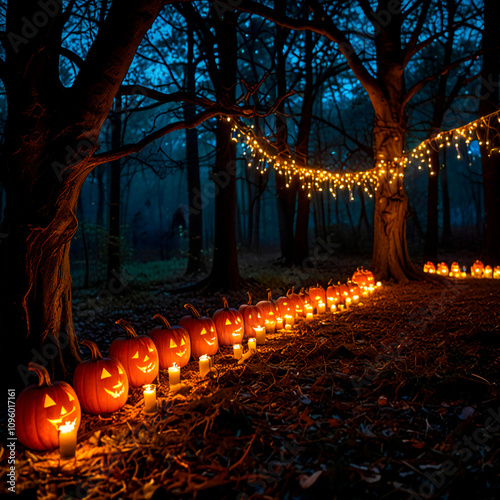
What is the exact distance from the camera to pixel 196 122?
419 cm

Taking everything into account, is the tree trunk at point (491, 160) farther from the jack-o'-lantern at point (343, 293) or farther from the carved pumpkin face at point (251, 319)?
the carved pumpkin face at point (251, 319)

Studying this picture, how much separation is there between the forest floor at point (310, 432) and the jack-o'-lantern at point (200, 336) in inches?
5.0

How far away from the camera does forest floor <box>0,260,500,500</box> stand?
1.91m

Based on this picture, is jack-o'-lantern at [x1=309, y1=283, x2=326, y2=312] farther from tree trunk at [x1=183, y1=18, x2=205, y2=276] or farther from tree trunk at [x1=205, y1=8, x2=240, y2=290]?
tree trunk at [x1=183, y1=18, x2=205, y2=276]

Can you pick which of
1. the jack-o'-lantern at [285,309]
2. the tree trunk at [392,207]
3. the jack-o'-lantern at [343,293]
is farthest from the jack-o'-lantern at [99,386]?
the tree trunk at [392,207]

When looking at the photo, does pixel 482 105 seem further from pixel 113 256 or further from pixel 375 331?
pixel 113 256

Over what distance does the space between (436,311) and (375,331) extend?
5.02 ft

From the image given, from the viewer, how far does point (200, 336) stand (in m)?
4.10

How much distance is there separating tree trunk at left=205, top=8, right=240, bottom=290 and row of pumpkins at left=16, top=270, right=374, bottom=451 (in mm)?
3714

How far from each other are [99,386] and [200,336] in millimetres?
1365

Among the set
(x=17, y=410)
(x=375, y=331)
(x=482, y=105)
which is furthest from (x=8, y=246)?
(x=482, y=105)

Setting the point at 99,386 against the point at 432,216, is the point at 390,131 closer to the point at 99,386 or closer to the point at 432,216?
the point at 432,216

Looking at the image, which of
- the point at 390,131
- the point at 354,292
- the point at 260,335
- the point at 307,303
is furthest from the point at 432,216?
the point at 260,335

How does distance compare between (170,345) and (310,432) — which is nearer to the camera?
(310,432)
